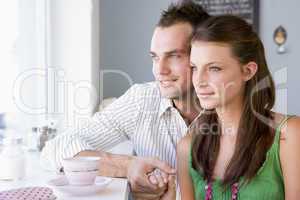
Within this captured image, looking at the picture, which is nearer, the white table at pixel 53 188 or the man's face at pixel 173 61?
the white table at pixel 53 188

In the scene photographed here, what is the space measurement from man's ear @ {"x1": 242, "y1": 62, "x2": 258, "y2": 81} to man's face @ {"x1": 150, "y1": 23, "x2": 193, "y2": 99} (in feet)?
0.64

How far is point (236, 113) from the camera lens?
1.23 meters

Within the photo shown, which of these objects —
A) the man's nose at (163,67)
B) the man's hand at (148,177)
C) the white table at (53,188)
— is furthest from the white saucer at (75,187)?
the man's nose at (163,67)

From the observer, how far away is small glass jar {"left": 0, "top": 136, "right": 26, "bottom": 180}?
1124 millimetres

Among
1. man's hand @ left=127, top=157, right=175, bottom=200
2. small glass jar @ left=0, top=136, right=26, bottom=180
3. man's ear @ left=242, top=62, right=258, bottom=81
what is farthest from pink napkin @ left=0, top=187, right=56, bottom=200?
man's ear @ left=242, top=62, right=258, bottom=81

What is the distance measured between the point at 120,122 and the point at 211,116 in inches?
12.5

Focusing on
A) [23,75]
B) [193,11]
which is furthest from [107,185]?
[23,75]

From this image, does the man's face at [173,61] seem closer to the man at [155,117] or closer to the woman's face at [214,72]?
the man at [155,117]

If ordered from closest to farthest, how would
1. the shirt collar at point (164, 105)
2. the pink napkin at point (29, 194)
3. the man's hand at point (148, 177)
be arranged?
the pink napkin at point (29, 194), the man's hand at point (148, 177), the shirt collar at point (164, 105)

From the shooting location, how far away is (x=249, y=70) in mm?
1174

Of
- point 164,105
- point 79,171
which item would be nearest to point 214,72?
point 164,105

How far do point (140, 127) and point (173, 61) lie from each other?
256 mm

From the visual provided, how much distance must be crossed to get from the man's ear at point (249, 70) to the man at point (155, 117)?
0.20 metres

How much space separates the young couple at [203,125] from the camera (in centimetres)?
114
